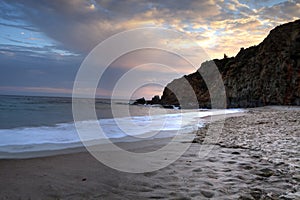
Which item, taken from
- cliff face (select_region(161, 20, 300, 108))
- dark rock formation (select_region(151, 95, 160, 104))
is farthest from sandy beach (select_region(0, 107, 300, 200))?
dark rock formation (select_region(151, 95, 160, 104))

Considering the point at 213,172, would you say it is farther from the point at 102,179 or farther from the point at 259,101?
the point at 259,101

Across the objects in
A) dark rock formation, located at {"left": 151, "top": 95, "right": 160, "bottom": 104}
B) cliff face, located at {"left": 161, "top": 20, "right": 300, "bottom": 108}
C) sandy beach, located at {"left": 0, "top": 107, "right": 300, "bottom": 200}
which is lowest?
sandy beach, located at {"left": 0, "top": 107, "right": 300, "bottom": 200}

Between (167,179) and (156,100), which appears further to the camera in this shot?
(156,100)

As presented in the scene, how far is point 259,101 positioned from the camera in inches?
1340

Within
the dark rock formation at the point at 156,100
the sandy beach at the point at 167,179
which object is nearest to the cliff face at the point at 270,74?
the dark rock formation at the point at 156,100

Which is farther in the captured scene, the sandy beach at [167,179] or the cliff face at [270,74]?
the cliff face at [270,74]

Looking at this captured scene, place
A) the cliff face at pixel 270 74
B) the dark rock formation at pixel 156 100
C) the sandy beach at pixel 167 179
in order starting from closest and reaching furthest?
→ the sandy beach at pixel 167 179
the cliff face at pixel 270 74
the dark rock formation at pixel 156 100

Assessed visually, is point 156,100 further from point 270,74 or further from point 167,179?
point 167,179

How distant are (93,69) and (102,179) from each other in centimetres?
684

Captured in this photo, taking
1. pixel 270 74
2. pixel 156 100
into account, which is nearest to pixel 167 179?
pixel 270 74

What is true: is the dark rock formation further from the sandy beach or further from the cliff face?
the sandy beach

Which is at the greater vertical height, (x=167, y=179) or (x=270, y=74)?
(x=270, y=74)

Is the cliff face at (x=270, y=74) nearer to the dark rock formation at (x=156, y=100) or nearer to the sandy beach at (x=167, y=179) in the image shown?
the dark rock formation at (x=156, y=100)

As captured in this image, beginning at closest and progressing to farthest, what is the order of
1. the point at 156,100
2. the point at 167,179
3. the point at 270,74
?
1. the point at 167,179
2. the point at 270,74
3. the point at 156,100
